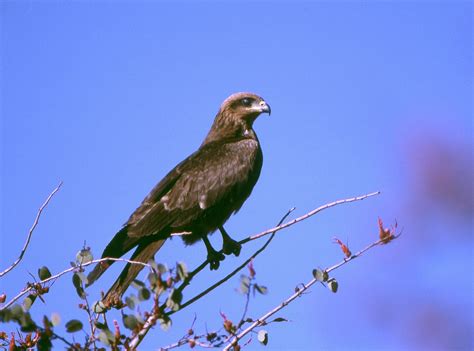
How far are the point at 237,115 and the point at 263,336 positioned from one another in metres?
4.19

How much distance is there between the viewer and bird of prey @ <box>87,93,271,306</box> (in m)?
5.68

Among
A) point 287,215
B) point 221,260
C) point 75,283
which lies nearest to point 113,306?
point 75,283

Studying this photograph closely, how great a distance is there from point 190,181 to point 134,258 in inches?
37.4

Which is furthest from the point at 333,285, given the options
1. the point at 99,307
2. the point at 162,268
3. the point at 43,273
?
the point at 43,273

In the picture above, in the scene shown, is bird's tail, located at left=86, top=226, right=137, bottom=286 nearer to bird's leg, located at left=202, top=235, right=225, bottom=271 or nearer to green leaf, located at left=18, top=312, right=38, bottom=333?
bird's leg, located at left=202, top=235, right=225, bottom=271

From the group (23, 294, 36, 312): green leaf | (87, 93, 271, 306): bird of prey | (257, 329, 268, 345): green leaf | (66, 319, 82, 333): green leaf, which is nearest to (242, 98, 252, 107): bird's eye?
(87, 93, 271, 306): bird of prey

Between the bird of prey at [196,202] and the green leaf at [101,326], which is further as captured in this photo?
the bird of prey at [196,202]

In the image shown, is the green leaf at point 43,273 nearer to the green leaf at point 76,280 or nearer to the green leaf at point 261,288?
the green leaf at point 76,280

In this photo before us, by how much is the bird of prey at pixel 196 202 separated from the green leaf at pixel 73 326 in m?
2.03

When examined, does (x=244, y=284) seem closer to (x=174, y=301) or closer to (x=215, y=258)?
(x=174, y=301)

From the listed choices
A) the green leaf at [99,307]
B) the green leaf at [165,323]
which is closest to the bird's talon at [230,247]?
the green leaf at [99,307]

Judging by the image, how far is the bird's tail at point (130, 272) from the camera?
3.90 meters

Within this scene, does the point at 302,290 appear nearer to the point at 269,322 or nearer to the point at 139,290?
the point at 269,322

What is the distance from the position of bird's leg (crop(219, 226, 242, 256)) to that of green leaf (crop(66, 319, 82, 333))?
3213 mm
